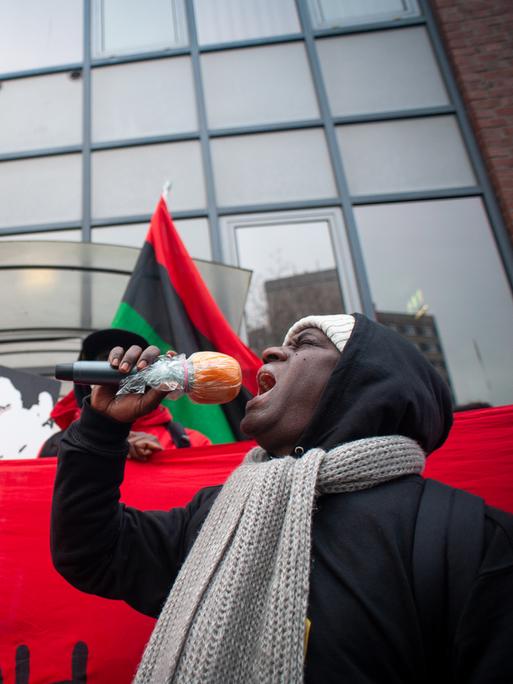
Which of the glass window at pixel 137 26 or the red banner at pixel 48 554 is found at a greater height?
the glass window at pixel 137 26

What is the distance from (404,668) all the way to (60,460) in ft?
3.34

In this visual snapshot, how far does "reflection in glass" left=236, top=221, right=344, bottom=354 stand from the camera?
4.69m

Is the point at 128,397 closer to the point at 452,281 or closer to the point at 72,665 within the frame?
the point at 72,665

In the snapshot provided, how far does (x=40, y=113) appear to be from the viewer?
5598 mm

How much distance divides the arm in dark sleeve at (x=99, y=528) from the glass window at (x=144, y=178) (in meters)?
3.81

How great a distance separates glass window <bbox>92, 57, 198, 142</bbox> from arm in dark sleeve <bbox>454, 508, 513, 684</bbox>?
16.9ft

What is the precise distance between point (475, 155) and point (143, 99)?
3406mm

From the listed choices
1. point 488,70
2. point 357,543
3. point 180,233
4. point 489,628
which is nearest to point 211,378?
point 357,543

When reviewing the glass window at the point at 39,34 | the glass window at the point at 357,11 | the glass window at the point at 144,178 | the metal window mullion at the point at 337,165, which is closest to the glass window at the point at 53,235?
the glass window at the point at 144,178

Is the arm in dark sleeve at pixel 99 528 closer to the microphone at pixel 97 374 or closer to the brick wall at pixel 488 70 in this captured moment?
the microphone at pixel 97 374

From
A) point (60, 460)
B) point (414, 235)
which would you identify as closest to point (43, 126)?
point (414, 235)

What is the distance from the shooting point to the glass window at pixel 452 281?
438 centimetres

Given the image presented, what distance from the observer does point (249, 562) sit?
1258 millimetres

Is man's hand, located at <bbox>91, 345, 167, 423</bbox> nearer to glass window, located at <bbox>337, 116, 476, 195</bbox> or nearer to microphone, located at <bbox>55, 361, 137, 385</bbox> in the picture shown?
microphone, located at <bbox>55, 361, 137, 385</bbox>
